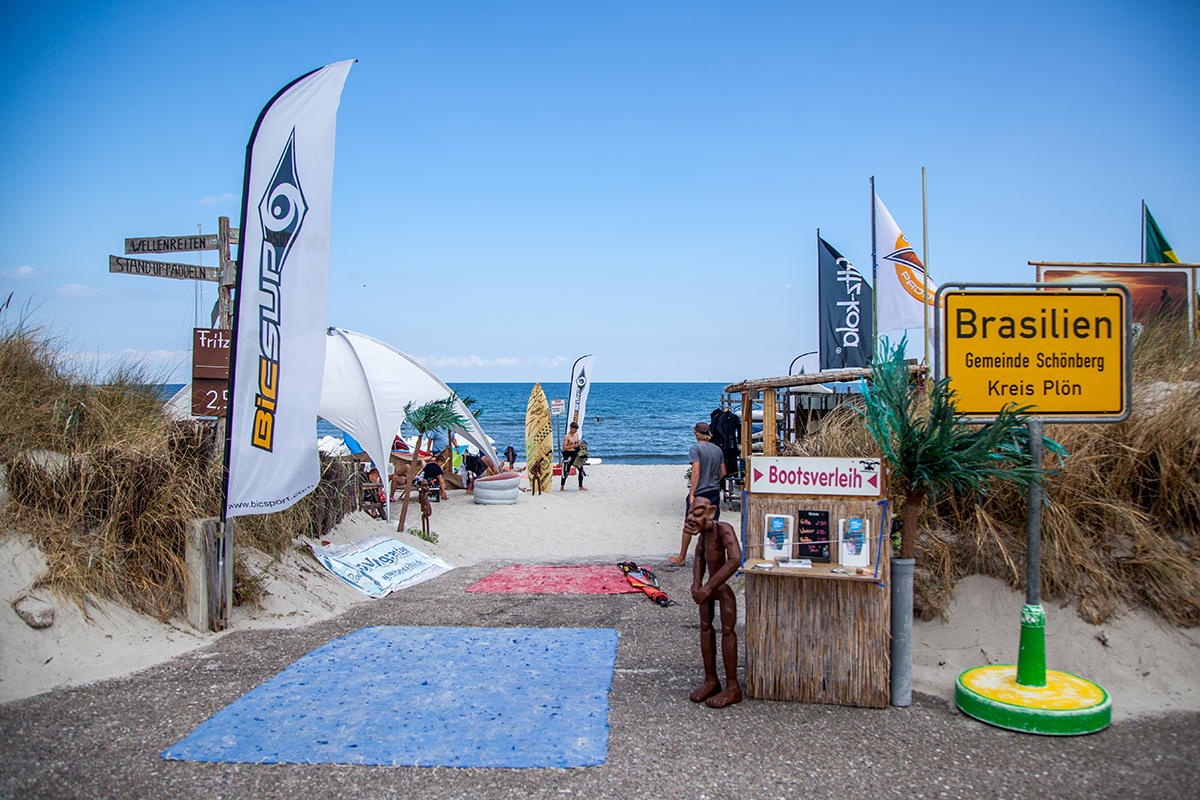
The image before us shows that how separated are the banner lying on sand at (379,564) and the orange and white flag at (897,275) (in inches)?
320

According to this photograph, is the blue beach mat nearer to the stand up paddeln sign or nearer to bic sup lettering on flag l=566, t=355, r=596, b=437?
the stand up paddeln sign

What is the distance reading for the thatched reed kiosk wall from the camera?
14.7 ft

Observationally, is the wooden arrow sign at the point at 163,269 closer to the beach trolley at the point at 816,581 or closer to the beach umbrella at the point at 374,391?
the beach umbrella at the point at 374,391

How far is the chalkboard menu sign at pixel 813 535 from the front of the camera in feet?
15.4

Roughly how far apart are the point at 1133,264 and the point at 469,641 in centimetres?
971

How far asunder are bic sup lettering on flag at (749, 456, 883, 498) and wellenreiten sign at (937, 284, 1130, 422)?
0.77 meters

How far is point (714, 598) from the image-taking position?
456 centimetres

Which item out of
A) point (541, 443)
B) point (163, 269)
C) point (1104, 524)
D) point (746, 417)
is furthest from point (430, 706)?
point (541, 443)

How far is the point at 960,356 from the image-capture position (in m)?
4.85

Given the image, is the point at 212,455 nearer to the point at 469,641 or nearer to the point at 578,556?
the point at 469,641

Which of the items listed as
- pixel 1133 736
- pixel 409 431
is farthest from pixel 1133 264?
pixel 409 431

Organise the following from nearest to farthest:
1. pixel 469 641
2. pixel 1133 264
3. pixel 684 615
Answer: pixel 469 641 → pixel 684 615 → pixel 1133 264

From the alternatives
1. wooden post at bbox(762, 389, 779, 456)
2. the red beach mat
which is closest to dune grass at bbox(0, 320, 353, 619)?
the red beach mat

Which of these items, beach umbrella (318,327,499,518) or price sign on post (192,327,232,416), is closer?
price sign on post (192,327,232,416)
